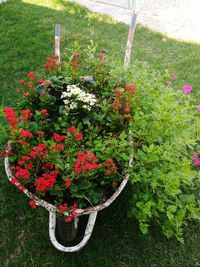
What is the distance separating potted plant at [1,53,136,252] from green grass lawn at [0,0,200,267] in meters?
0.24

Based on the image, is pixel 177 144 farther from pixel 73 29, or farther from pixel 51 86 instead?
pixel 73 29

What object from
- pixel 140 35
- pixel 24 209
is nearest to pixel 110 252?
pixel 24 209

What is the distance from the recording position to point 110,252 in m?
2.03

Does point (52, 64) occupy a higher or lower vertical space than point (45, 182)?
higher

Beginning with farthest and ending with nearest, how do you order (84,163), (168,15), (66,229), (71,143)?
(168,15) < (66,229) < (71,143) < (84,163)

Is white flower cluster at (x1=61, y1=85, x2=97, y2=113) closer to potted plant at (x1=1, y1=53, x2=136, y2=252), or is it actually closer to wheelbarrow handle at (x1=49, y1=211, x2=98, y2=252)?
potted plant at (x1=1, y1=53, x2=136, y2=252)

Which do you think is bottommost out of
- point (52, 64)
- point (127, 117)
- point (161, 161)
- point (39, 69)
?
point (39, 69)

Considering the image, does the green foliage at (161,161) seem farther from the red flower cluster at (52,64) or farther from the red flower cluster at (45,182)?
the red flower cluster at (52,64)

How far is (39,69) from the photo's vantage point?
3.48 meters

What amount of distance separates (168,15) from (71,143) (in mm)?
3859

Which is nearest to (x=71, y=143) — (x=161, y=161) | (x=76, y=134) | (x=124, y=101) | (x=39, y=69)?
(x=76, y=134)

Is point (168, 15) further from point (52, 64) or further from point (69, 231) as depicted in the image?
point (69, 231)

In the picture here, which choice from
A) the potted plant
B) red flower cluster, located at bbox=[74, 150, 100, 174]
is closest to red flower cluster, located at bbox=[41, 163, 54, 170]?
the potted plant

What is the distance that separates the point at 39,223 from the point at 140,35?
10.2 ft
